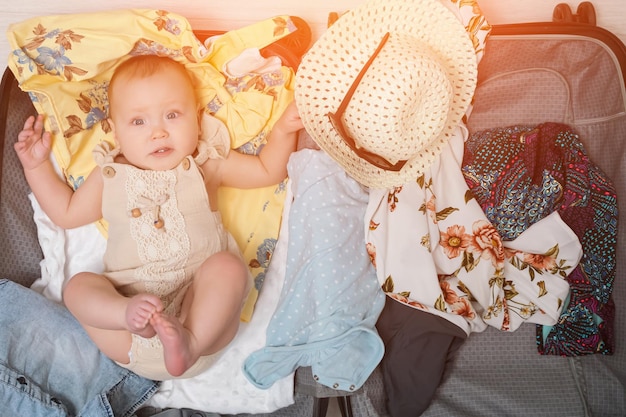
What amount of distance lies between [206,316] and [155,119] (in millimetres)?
415

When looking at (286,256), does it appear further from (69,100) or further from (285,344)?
(69,100)

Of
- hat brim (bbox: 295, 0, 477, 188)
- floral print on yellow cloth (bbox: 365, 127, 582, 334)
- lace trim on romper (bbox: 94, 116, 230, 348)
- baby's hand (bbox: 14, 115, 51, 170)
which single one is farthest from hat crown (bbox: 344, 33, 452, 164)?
baby's hand (bbox: 14, 115, 51, 170)

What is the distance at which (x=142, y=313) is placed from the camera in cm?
105

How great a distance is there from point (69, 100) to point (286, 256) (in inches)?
23.4

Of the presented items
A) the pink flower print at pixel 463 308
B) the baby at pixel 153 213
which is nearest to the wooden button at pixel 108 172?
the baby at pixel 153 213

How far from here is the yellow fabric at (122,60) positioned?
1.22 m

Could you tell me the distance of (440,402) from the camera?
1236 millimetres

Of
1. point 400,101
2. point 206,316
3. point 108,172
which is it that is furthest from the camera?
point 108,172

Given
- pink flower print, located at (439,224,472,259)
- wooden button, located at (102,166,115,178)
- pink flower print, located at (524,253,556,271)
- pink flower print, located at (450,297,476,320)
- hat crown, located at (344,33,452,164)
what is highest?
hat crown, located at (344,33,452,164)

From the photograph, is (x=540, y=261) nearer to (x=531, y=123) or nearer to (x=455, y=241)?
(x=455, y=241)

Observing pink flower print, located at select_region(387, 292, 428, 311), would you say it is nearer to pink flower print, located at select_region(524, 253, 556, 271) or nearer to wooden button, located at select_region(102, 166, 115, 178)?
pink flower print, located at select_region(524, 253, 556, 271)

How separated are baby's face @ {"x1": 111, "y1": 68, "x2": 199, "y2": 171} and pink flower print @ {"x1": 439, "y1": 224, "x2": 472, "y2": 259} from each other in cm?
57

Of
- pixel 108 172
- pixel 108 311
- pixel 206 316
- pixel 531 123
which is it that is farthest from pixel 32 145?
pixel 531 123

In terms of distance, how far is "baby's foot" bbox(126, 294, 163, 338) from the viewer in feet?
3.43
